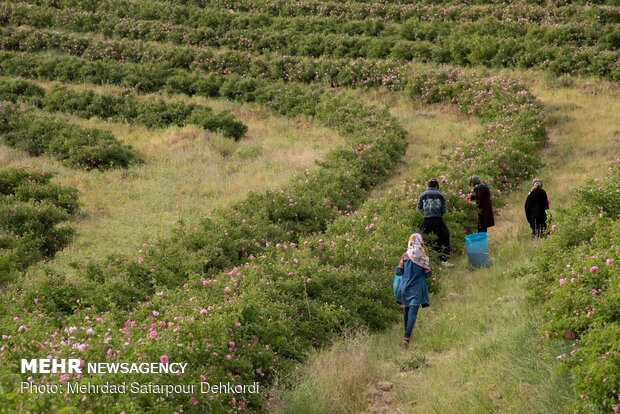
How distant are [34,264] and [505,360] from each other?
8813mm

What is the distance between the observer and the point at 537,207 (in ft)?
33.8

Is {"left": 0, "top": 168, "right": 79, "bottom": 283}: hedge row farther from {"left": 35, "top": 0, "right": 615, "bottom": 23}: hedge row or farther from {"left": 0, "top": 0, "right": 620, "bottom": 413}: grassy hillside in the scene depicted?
{"left": 35, "top": 0, "right": 615, "bottom": 23}: hedge row

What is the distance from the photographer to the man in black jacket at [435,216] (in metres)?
9.77

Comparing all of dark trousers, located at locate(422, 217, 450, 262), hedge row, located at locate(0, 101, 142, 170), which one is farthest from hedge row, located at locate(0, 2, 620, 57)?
dark trousers, located at locate(422, 217, 450, 262)

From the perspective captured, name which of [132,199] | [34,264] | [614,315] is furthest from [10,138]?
[614,315]

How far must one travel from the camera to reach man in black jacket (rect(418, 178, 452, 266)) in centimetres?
977

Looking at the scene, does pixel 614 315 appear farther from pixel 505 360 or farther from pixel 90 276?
pixel 90 276

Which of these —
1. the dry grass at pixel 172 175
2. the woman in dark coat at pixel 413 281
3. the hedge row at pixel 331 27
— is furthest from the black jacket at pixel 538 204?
the hedge row at pixel 331 27

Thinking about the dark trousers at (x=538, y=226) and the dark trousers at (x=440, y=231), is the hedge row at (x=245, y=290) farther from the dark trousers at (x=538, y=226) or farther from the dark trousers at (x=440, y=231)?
the dark trousers at (x=538, y=226)

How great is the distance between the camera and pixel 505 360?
5.82 m

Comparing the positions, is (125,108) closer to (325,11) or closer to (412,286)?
(325,11)

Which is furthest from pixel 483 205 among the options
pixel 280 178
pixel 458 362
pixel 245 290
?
pixel 280 178

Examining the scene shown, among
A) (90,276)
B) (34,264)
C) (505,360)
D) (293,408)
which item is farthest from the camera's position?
(34,264)

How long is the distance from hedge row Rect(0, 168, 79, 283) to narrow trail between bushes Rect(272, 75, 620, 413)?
6.58 m
